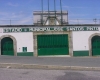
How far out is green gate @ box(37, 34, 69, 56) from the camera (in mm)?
21000

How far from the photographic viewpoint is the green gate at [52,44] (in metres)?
21.0

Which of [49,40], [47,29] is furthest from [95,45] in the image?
[47,29]

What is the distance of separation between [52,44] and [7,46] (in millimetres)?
5319

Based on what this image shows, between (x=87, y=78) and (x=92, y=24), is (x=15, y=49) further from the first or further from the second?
(x=87, y=78)

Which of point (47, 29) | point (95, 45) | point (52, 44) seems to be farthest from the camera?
point (95, 45)

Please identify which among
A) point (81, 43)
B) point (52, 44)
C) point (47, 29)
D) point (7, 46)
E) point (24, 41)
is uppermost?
point (47, 29)

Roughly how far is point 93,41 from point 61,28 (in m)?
4.12

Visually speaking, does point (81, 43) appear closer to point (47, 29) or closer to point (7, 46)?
point (47, 29)

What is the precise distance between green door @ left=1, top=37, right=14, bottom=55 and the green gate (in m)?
3.22

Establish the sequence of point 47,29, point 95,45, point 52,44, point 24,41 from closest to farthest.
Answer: point 24,41 → point 47,29 → point 52,44 → point 95,45

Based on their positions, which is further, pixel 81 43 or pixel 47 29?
pixel 47 29

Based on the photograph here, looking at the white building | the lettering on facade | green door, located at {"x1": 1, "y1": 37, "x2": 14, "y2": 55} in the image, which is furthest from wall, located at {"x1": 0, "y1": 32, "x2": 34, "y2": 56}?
green door, located at {"x1": 1, "y1": 37, "x2": 14, "y2": 55}

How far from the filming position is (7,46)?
21.1 m

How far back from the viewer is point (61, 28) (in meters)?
20.9
